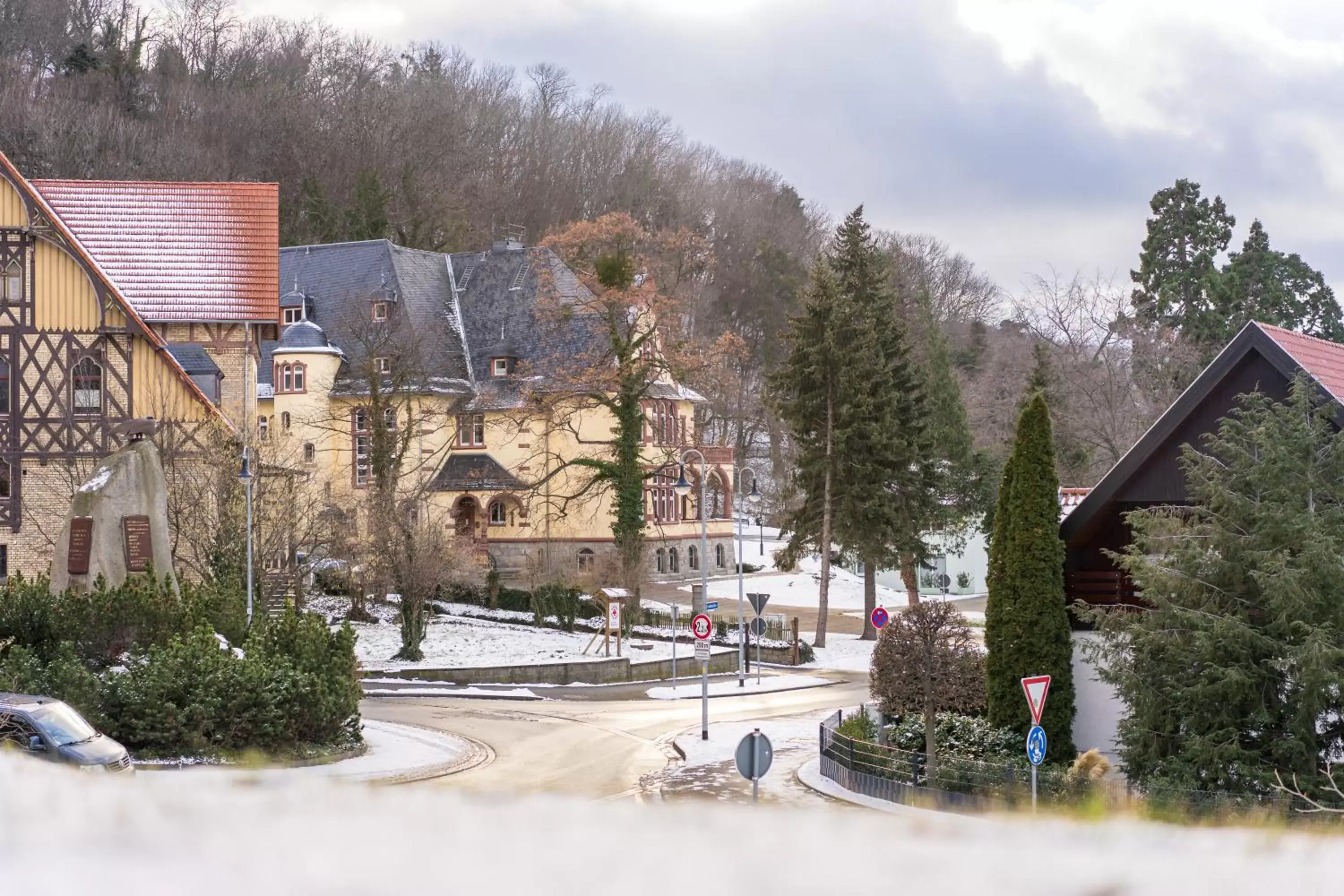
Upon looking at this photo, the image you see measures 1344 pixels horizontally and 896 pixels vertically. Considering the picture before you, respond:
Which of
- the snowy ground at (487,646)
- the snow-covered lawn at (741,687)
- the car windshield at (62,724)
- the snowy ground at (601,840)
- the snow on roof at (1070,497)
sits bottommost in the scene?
the snow-covered lawn at (741,687)

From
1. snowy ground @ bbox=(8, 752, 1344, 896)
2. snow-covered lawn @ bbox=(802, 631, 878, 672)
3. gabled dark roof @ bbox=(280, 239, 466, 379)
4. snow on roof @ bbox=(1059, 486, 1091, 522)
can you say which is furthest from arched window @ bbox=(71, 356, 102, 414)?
snowy ground @ bbox=(8, 752, 1344, 896)

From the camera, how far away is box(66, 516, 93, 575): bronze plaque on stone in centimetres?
2748

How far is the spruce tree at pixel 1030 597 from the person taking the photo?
2400cm

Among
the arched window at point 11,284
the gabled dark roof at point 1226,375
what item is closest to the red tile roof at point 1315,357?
the gabled dark roof at point 1226,375

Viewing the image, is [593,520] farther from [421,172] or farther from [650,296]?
[421,172]

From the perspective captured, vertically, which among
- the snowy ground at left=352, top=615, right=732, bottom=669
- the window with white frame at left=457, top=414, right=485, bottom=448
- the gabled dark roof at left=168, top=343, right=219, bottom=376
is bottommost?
the snowy ground at left=352, top=615, right=732, bottom=669

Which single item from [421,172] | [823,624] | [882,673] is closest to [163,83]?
[421,172]

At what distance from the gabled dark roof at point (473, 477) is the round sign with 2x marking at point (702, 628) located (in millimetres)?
33055

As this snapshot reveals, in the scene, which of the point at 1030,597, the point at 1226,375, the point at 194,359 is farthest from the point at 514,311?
the point at 1226,375

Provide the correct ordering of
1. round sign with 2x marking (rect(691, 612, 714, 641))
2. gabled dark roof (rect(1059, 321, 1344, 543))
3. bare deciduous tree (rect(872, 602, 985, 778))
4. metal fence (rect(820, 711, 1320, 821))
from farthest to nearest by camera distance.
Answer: round sign with 2x marking (rect(691, 612, 714, 641)) → bare deciduous tree (rect(872, 602, 985, 778)) → gabled dark roof (rect(1059, 321, 1344, 543)) → metal fence (rect(820, 711, 1320, 821))

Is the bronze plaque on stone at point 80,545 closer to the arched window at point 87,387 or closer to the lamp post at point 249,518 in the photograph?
the lamp post at point 249,518

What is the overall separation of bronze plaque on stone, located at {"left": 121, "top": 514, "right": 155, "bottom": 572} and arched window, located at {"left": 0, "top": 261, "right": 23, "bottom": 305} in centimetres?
2093

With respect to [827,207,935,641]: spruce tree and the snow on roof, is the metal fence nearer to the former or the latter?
the snow on roof

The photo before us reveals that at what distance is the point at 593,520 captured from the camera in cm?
6669
